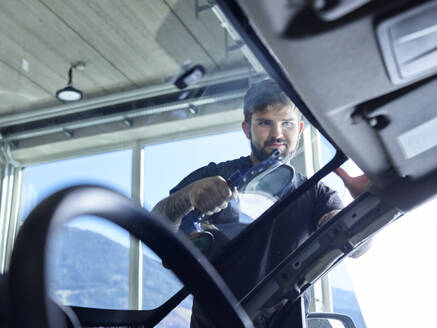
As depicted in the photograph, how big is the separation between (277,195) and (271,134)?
16cm

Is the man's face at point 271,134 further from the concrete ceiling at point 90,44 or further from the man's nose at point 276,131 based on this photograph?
the concrete ceiling at point 90,44

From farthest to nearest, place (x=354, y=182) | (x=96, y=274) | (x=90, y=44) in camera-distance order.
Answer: (x=90, y=44) < (x=96, y=274) < (x=354, y=182)

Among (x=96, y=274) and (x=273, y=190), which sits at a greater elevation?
(x=96, y=274)

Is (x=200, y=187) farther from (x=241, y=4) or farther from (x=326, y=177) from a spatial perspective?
(x=241, y=4)

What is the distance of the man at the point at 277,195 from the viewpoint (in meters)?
1.28

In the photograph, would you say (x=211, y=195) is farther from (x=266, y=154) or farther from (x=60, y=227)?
(x=60, y=227)

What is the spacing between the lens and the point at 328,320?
1932 millimetres

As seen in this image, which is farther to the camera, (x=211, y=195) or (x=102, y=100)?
(x=102, y=100)

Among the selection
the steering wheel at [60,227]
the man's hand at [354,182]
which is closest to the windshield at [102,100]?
the man's hand at [354,182]

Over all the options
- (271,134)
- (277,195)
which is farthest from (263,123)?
(277,195)

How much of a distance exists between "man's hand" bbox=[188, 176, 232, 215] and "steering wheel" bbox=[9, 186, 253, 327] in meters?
0.65

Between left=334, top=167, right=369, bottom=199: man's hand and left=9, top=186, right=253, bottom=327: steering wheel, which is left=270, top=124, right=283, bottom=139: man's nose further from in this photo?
left=9, top=186, right=253, bottom=327: steering wheel

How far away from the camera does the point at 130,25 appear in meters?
4.45

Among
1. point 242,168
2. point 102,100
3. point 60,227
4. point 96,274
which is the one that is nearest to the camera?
point 60,227
